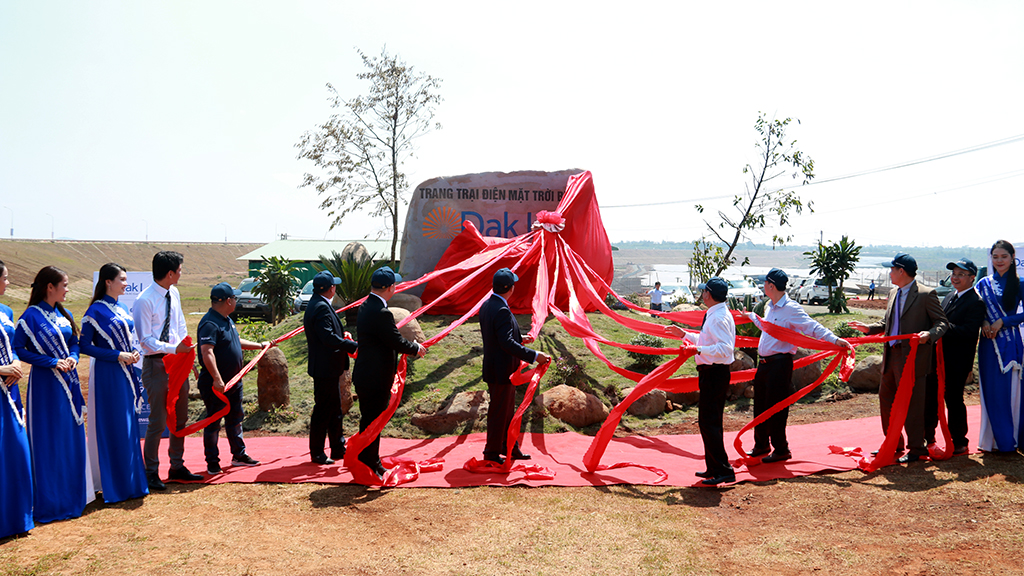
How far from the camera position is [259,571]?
11.7 feet

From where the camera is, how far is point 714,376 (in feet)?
16.4

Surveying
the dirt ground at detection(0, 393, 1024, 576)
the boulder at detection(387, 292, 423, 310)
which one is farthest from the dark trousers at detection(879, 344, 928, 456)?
the boulder at detection(387, 292, 423, 310)

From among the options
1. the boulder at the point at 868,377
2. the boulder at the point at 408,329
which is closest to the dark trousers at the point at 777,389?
the boulder at the point at 868,377

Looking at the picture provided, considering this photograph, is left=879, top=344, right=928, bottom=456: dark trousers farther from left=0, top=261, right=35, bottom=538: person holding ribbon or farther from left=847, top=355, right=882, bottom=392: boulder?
left=0, top=261, right=35, bottom=538: person holding ribbon

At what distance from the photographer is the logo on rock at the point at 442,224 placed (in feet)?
39.3

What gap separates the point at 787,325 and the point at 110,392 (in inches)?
208

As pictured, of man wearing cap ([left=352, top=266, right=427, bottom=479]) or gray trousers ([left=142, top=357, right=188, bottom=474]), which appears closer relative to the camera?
gray trousers ([left=142, top=357, right=188, bottom=474])

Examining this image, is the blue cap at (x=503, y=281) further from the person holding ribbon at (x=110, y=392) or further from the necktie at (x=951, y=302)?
the necktie at (x=951, y=302)

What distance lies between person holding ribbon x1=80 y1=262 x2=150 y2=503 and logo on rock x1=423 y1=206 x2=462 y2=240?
24.5 ft

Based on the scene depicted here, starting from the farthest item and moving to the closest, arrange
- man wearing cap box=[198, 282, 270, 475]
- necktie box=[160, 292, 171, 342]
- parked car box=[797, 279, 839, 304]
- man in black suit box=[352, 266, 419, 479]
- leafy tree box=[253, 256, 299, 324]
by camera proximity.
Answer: parked car box=[797, 279, 839, 304] → leafy tree box=[253, 256, 299, 324] → man wearing cap box=[198, 282, 270, 475] → man in black suit box=[352, 266, 419, 479] → necktie box=[160, 292, 171, 342]

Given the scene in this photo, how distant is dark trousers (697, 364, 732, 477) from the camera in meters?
4.98

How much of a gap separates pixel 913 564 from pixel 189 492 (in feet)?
15.9

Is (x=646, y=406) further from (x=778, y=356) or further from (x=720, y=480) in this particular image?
(x=720, y=480)

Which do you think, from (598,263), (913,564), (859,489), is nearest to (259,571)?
(913,564)
